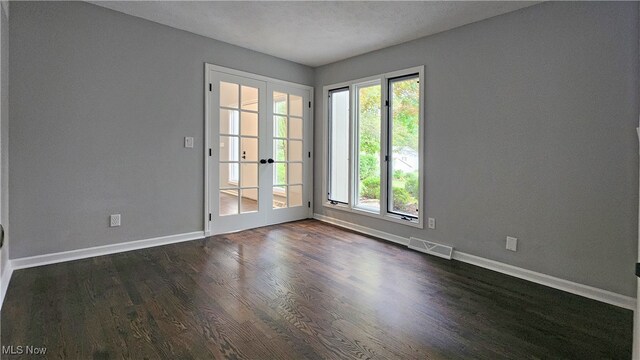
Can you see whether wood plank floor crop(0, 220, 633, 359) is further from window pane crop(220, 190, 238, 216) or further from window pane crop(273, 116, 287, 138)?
window pane crop(273, 116, 287, 138)

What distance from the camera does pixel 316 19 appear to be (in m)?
3.33

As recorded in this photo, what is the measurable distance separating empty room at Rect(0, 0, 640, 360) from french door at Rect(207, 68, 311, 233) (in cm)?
3

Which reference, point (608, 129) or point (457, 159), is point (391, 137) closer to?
point (457, 159)

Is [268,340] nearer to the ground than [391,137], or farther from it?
nearer to the ground

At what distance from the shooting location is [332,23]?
3.43 meters

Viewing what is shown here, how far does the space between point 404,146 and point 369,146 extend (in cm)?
60

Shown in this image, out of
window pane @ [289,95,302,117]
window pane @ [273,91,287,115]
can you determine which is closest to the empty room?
window pane @ [273,91,287,115]

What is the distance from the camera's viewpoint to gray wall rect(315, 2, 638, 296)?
2.47 m

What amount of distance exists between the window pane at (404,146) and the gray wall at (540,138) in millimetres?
200

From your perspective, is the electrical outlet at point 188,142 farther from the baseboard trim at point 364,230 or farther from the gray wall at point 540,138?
the gray wall at point 540,138

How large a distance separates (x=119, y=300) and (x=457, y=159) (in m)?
3.30

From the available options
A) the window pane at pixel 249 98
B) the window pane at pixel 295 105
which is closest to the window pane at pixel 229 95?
the window pane at pixel 249 98

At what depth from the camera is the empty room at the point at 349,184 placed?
2.08 m

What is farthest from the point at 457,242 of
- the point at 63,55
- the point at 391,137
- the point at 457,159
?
the point at 63,55
